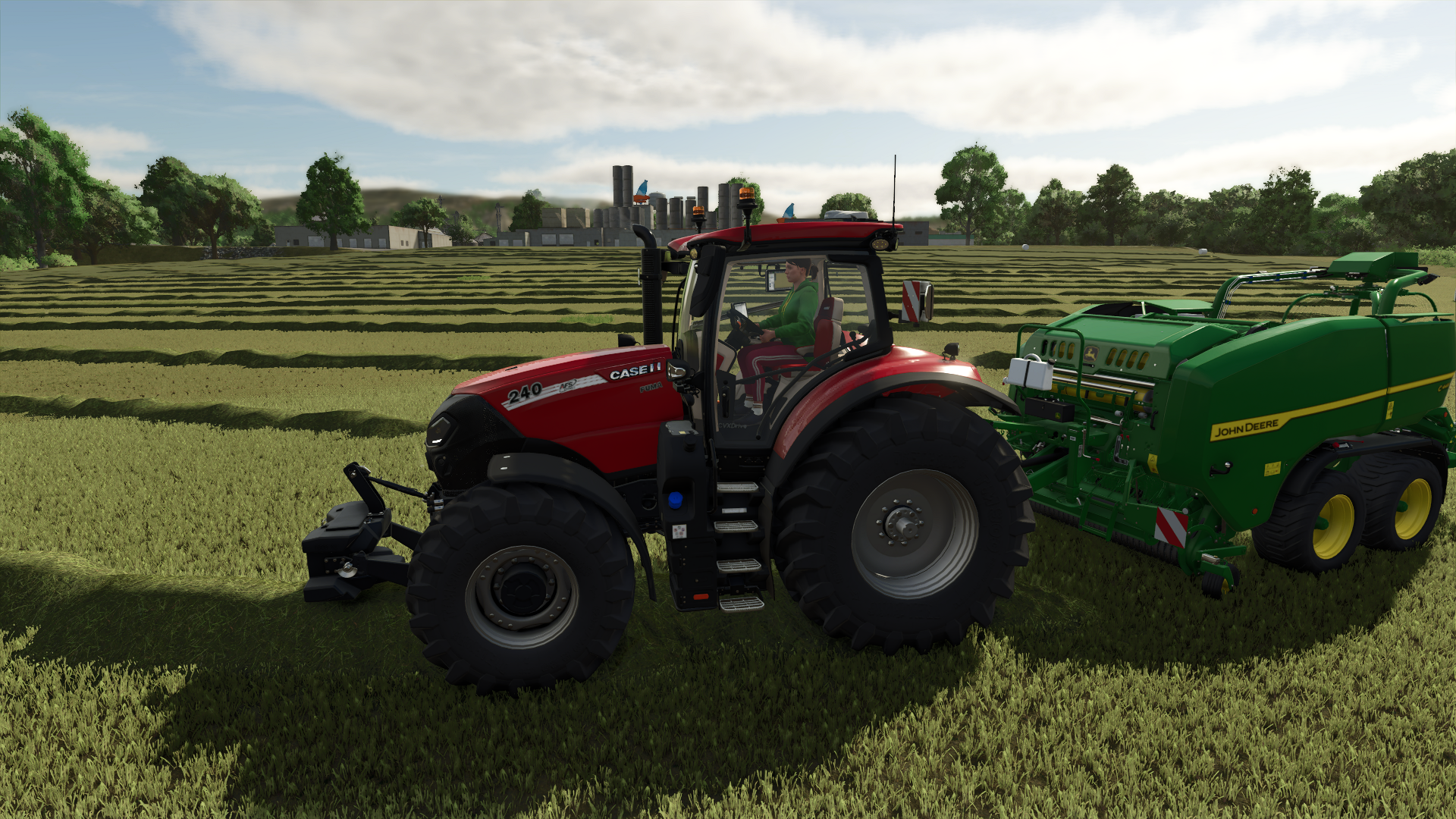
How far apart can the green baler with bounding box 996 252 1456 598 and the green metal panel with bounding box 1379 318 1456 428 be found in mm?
13

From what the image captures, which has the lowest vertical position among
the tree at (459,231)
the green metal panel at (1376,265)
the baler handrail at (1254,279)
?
the baler handrail at (1254,279)

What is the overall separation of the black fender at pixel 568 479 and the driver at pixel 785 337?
107cm

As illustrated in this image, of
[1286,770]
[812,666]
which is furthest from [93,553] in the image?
[1286,770]

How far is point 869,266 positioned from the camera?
4.60 meters

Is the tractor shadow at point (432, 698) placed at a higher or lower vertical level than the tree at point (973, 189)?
lower

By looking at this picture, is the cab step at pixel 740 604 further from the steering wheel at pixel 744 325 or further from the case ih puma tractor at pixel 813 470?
the steering wheel at pixel 744 325

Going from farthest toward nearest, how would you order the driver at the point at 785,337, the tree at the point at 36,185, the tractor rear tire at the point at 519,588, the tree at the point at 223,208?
the tree at the point at 223,208 → the tree at the point at 36,185 → the driver at the point at 785,337 → the tractor rear tire at the point at 519,588

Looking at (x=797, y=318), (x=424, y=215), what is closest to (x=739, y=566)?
(x=797, y=318)

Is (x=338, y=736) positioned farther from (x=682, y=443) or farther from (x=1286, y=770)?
(x=1286, y=770)

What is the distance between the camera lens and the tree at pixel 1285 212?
7181 cm

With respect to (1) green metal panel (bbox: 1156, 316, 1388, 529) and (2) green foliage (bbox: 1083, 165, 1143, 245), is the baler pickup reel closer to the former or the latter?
(1) green metal panel (bbox: 1156, 316, 1388, 529)

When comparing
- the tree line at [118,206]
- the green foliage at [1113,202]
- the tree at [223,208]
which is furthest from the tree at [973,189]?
the tree at [223,208]

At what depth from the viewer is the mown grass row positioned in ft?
10.9

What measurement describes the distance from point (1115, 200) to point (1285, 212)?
61.7 ft
